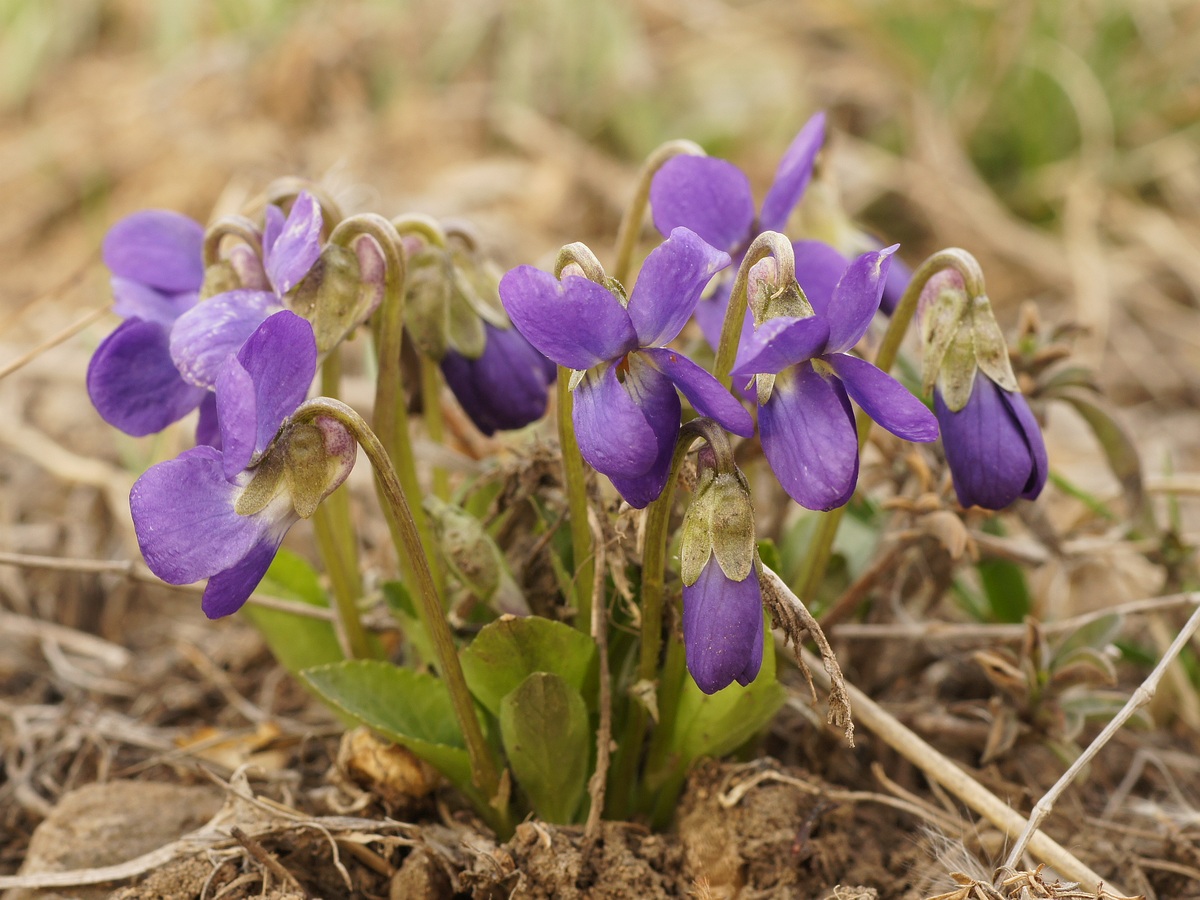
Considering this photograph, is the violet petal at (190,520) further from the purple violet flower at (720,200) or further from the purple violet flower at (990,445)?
the purple violet flower at (990,445)

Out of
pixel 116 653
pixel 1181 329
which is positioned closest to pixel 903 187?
pixel 1181 329

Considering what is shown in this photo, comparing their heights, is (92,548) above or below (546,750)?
below

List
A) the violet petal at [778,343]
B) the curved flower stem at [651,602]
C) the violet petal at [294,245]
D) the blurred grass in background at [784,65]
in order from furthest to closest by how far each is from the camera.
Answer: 1. the blurred grass in background at [784,65]
2. the violet petal at [294,245]
3. the curved flower stem at [651,602]
4. the violet petal at [778,343]

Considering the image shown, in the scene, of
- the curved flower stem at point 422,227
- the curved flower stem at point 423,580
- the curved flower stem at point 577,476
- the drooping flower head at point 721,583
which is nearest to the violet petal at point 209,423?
the curved flower stem at point 423,580

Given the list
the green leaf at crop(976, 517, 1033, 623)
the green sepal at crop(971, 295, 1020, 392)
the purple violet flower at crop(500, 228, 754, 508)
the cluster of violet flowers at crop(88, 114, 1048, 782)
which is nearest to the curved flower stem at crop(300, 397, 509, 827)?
the cluster of violet flowers at crop(88, 114, 1048, 782)

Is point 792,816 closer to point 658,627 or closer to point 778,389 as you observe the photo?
point 658,627

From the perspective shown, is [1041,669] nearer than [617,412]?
No
